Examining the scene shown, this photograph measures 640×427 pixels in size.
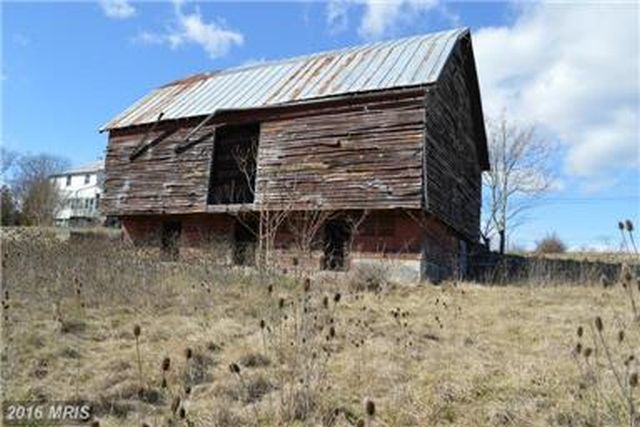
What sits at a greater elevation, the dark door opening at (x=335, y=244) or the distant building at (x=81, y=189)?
the distant building at (x=81, y=189)

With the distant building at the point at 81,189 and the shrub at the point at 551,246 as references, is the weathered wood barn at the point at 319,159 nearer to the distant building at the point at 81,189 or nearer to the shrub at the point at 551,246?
the shrub at the point at 551,246

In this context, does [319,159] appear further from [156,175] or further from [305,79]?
[156,175]

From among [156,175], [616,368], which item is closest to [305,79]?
[156,175]

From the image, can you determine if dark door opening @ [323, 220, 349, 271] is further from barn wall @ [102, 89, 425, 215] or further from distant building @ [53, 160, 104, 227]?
distant building @ [53, 160, 104, 227]

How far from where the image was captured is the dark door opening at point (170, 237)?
76.7ft

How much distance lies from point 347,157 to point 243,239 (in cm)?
526

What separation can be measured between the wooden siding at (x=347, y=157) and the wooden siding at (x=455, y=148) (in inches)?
23.0

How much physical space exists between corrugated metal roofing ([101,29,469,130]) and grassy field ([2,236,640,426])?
27.3 ft

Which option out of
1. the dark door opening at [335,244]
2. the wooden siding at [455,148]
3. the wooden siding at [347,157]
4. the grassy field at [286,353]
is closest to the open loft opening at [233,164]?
the wooden siding at [347,157]

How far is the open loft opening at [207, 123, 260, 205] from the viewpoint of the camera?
2202 cm

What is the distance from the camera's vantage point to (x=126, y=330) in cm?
882

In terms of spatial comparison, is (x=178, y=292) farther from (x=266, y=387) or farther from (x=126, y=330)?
(x=266, y=387)

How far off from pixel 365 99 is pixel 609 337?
1147 cm

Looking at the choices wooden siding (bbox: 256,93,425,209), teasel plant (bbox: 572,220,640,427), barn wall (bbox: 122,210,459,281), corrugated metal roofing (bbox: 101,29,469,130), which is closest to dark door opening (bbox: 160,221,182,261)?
barn wall (bbox: 122,210,459,281)
